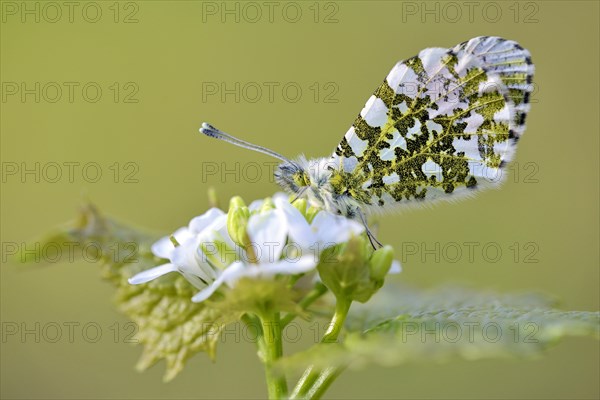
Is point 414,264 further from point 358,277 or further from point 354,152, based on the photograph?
point 358,277

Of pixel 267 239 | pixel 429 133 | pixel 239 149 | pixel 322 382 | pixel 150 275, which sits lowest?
pixel 322 382

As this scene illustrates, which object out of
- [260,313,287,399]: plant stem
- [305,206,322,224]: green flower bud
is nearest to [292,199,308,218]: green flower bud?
[305,206,322,224]: green flower bud

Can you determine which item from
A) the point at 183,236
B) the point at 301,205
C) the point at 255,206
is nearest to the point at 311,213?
the point at 301,205

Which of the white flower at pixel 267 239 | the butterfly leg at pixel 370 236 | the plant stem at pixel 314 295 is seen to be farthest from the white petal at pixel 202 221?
the butterfly leg at pixel 370 236

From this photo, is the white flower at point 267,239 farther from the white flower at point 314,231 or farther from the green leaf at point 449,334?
the green leaf at point 449,334

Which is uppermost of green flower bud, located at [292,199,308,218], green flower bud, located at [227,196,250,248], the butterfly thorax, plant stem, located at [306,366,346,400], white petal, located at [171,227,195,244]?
the butterfly thorax

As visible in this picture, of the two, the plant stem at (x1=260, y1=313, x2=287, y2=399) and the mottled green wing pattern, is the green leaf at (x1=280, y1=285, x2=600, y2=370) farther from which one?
the mottled green wing pattern

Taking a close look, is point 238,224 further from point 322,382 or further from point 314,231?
point 322,382

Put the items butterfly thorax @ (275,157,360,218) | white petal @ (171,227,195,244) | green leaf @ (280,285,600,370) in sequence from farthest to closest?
1. butterfly thorax @ (275,157,360,218)
2. white petal @ (171,227,195,244)
3. green leaf @ (280,285,600,370)
